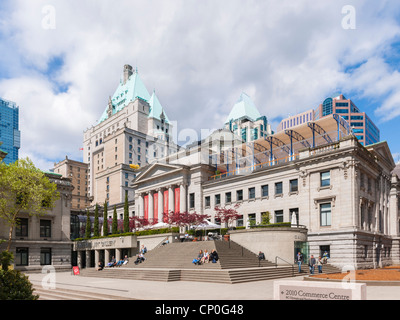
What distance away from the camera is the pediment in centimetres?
6783

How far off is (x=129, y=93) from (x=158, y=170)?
8569cm

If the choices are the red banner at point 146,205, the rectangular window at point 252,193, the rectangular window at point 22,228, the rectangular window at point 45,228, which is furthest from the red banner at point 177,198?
the rectangular window at point 22,228

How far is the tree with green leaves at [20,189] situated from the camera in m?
45.7

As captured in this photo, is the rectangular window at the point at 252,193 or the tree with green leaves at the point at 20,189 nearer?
the tree with green leaves at the point at 20,189

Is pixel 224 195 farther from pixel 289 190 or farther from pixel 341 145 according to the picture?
pixel 341 145

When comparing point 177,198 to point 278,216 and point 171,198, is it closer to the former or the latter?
point 171,198

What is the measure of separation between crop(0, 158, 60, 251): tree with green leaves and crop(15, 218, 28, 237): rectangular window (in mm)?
3480

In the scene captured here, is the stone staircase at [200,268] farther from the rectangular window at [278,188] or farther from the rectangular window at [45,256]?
the rectangular window at [45,256]

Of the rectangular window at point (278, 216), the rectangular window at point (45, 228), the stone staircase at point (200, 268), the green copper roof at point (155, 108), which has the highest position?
the green copper roof at point (155, 108)

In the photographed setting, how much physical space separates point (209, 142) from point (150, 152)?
60.7 meters

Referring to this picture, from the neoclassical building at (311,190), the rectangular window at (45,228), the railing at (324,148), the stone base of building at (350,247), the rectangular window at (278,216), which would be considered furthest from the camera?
the rectangular window at (45,228)

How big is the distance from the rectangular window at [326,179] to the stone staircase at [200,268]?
36.1 feet
